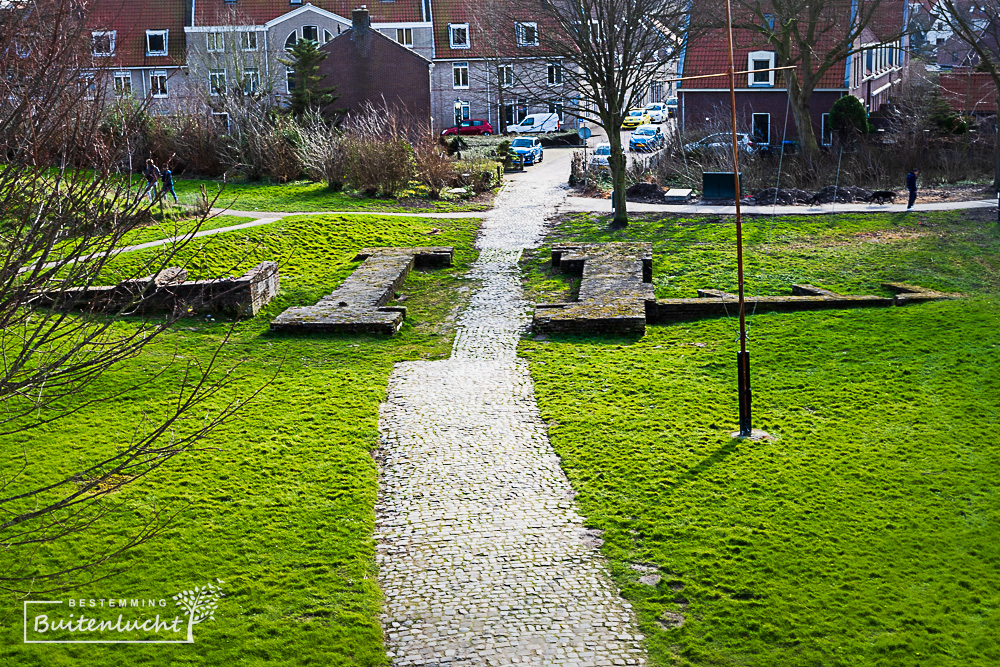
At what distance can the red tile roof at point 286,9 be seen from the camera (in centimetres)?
5247

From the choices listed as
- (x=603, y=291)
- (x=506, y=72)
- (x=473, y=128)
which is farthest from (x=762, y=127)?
(x=603, y=291)

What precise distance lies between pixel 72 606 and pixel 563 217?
822 inches

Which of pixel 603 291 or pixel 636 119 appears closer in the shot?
pixel 603 291

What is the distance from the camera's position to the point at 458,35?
182 feet

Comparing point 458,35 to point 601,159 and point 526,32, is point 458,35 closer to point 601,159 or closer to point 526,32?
point 601,159

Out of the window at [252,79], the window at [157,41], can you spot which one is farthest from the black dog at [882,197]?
the window at [157,41]

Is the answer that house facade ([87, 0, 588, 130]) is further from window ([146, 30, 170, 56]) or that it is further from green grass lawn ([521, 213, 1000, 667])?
green grass lawn ([521, 213, 1000, 667])

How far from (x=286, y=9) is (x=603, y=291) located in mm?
42197

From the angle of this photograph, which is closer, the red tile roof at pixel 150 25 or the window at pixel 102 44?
the window at pixel 102 44

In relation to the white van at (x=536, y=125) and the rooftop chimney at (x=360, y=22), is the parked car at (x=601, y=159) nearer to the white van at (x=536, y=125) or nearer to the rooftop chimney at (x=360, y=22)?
the white van at (x=536, y=125)

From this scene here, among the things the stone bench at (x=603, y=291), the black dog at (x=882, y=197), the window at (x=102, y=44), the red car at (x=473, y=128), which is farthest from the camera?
the red car at (x=473, y=128)

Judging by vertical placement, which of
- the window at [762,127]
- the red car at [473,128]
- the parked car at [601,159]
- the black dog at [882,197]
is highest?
the red car at [473,128]

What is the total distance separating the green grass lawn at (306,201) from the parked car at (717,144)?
9789 mm

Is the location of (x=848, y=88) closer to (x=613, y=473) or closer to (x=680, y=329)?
(x=680, y=329)
